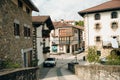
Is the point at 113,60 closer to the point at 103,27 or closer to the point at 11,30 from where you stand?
the point at 11,30

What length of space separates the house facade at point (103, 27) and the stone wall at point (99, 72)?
47.3ft

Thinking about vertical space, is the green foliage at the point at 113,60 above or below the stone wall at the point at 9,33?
below

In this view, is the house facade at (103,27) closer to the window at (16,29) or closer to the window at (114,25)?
the window at (114,25)

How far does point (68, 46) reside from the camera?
182 feet

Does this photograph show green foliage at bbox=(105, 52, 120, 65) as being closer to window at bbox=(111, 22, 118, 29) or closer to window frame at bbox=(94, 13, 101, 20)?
window at bbox=(111, 22, 118, 29)

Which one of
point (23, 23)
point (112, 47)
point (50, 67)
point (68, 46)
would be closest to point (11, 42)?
point (23, 23)

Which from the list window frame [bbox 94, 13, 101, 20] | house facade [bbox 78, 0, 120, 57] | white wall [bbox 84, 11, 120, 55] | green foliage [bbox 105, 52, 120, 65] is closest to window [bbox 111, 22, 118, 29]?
house facade [bbox 78, 0, 120, 57]

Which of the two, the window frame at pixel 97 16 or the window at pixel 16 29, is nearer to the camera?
the window at pixel 16 29

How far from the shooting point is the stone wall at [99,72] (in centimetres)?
1664

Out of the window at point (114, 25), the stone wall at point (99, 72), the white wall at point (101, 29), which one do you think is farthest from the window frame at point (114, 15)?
the stone wall at point (99, 72)

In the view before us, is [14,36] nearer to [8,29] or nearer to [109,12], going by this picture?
[8,29]

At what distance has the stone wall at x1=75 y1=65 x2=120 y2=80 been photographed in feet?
54.6

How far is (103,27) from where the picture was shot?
33781mm

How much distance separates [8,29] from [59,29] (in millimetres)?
42577
